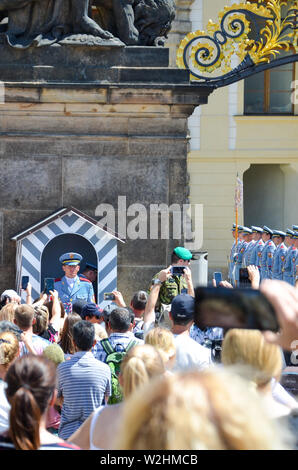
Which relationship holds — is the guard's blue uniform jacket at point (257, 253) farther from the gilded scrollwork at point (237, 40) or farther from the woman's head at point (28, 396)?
the woman's head at point (28, 396)

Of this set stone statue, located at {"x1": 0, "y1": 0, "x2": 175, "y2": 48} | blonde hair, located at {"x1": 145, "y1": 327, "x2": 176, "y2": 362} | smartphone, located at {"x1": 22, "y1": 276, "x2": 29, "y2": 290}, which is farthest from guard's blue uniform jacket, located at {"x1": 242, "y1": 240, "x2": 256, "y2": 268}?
blonde hair, located at {"x1": 145, "y1": 327, "x2": 176, "y2": 362}

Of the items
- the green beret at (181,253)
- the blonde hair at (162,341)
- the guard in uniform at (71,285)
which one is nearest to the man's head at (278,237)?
the green beret at (181,253)

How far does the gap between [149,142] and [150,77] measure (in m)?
0.70

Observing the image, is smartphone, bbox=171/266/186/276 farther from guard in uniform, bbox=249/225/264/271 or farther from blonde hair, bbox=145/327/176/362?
guard in uniform, bbox=249/225/264/271

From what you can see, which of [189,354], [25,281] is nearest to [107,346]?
[189,354]

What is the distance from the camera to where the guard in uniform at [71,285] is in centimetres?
888

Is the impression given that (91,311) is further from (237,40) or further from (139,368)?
(237,40)

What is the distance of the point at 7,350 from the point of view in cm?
487

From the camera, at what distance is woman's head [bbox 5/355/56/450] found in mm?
2951

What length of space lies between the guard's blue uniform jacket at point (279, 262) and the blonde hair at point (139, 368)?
1337 cm

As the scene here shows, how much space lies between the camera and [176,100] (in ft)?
32.1

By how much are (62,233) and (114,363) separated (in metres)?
4.28

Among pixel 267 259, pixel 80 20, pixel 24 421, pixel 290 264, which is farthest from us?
pixel 267 259
